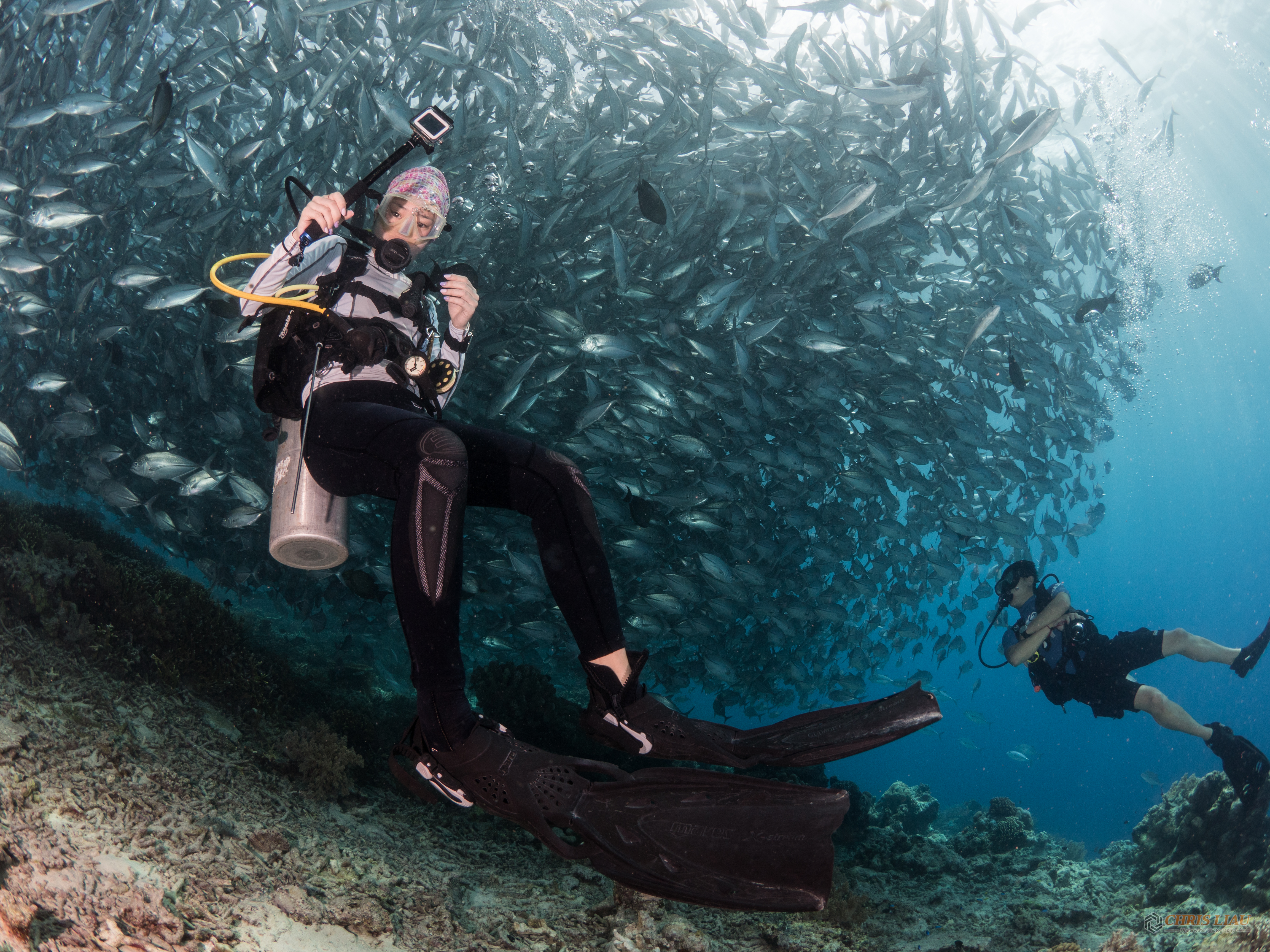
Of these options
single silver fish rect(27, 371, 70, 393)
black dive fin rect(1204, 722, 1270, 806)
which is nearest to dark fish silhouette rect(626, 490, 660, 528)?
single silver fish rect(27, 371, 70, 393)

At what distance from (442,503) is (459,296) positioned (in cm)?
116

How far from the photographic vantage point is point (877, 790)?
1688 inches

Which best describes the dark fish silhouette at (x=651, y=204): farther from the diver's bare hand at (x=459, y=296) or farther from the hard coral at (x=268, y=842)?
the hard coral at (x=268, y=842)

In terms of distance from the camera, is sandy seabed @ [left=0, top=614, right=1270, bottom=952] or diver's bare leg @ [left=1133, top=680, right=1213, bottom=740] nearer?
sandy seabed @ [left=0, top=614, right=1270, bottom=952]

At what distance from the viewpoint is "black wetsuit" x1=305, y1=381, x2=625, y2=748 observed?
78.0 inches

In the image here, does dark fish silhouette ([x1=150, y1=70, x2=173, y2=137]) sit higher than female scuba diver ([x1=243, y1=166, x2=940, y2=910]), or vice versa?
dark fish silhouette ([x1=150, y1=70, x2=173, y2=137])

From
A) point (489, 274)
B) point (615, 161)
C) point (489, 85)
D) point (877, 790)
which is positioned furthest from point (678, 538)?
point (877, 790)

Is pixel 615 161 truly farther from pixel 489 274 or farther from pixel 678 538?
pixel 678 538

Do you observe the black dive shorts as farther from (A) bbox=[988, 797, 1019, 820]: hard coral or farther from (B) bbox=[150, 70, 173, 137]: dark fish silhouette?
(B) bbox=[150, 70, 173, 137]: dark fish silhouette

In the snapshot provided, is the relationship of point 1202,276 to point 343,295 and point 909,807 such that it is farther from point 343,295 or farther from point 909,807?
point 343,295

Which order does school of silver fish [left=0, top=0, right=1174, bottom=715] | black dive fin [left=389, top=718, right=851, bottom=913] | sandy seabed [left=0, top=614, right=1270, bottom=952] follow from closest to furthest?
black dive fin [left=389, top=718, right=851, bottom=913] → sandy seabed [left=0, top=614, right=1270, bottom=952] → school of silver fish [left=0, top=0, right=1174, bottom=715]

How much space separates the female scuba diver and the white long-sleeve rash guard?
0.01 m

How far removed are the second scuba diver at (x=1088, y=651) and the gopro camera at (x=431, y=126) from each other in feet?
25.2

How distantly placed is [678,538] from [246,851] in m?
5.77
